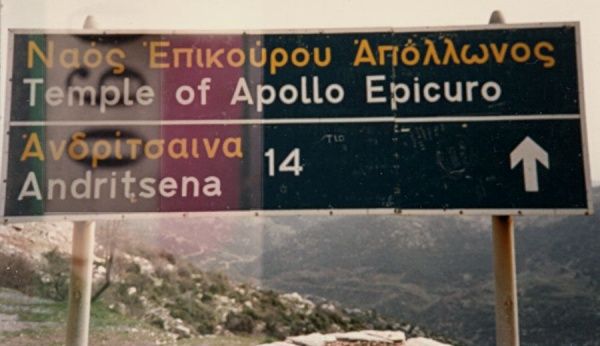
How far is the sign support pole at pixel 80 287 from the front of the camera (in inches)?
165

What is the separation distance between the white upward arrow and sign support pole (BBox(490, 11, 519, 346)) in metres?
→ 0.34

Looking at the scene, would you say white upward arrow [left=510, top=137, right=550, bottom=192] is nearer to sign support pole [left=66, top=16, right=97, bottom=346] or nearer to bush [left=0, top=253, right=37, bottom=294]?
sign support pole [left=66, top=16, right=97, bottom=346]

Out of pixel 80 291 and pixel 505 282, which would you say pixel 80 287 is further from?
pixel 505 282

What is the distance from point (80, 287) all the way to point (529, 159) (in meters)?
3.79

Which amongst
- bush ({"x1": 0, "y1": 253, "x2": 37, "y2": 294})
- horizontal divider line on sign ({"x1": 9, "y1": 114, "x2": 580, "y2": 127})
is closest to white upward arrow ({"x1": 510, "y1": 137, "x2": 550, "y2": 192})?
horizontal divider line on sign ({"x1": 9, "y1": 114, "x2": 580, "y2": 127})

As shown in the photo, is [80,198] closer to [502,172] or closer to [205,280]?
[502,172]

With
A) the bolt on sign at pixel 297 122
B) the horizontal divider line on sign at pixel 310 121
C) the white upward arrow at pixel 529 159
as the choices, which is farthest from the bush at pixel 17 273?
the white upward arrow at pixel 529 159

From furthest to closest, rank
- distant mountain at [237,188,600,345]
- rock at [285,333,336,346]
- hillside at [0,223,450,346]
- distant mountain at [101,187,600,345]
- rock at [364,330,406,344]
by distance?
distant mountain at [237,188,600,345] → distant mountain at [101,187,600,345] → hillside at [0,223,450,346] → rock at [364,330,406,344] → rock at [285,333,336,346]

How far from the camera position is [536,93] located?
14.2 ft

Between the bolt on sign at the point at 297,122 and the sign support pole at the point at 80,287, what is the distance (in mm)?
277

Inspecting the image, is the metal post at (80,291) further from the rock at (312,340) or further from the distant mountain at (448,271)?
the distant mountain at (448,271)

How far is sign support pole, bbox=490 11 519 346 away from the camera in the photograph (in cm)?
418

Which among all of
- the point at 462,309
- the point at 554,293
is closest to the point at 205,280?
the point at 462,309

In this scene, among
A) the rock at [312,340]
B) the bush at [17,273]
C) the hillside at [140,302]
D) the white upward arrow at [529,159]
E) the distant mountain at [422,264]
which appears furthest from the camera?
the distant mountain at [422,264]
